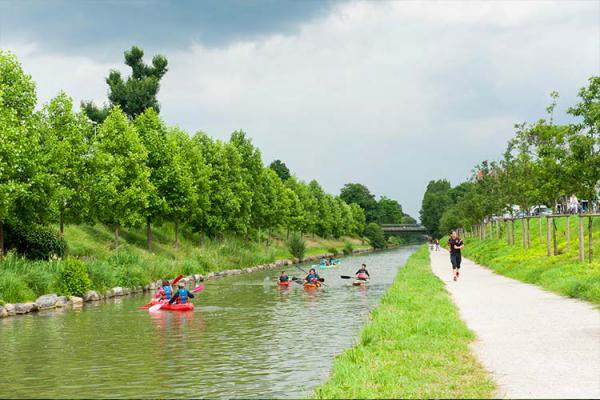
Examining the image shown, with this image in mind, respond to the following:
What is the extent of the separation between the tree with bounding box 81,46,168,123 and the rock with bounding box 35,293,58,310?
5372cm

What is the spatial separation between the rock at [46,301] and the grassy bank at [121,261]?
0.43 m

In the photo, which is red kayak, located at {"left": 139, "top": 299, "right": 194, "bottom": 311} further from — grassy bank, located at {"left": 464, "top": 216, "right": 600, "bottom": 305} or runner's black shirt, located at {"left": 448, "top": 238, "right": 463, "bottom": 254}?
grassy bank, located at {"left": 464, "top": 216, "right": 600, "bottom": 305}

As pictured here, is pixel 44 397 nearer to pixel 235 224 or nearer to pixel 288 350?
pixel 288 350

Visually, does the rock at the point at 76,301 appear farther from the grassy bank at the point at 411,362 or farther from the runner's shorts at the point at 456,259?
the runner's shorts at the point at 456,259

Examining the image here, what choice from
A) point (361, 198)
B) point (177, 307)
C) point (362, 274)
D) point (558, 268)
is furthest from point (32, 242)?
point (361, 198)

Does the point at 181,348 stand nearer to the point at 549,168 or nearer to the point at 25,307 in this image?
Answer: the point at 25,307

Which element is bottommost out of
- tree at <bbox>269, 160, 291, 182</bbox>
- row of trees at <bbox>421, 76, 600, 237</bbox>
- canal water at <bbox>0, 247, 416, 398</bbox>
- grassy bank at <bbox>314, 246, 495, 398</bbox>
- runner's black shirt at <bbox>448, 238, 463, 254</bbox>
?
canal water at <bbox>0, 247, 416, 398</bbox>

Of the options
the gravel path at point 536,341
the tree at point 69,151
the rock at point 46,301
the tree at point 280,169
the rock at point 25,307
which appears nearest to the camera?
the gravel path at point 536,341

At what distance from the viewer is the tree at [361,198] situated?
185000 millimetres

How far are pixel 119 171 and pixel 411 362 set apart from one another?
111ft

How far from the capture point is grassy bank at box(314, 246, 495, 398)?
9.60 metres

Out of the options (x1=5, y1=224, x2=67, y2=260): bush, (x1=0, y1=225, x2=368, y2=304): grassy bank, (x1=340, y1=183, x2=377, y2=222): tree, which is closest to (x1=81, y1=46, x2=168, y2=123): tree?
(x1=0, y1=225, x2=368, y2=304): grassy bank

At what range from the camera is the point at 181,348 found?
1741 cm

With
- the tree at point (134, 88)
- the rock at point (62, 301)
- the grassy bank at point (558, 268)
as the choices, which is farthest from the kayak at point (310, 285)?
the tree at point (134, 88)
